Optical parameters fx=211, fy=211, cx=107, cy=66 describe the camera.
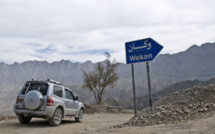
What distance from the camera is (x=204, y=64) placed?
112 meters

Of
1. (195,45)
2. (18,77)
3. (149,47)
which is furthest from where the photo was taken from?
(18,77)

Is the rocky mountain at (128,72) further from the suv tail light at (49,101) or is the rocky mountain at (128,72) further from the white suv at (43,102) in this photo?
the suv tail light at (49,101)

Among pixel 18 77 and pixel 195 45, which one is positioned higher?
pixel 195 45

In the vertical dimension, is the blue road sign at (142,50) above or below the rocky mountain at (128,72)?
below

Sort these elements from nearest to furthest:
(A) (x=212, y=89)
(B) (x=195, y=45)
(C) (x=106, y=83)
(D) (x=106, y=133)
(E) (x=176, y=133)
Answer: (E) (x=176, y=133)
(D) (x=106, y=133)
(A) (x=212, y=89)
(C) (x=106, y=83)
(B) (x=195, y=45)

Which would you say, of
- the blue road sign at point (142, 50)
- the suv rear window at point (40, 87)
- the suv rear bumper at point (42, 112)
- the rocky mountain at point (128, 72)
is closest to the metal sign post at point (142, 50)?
the blue road sign at point (142, 50)

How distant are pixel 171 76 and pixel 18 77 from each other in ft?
356

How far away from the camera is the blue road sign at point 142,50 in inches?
328

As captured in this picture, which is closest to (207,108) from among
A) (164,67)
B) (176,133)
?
(176,133)

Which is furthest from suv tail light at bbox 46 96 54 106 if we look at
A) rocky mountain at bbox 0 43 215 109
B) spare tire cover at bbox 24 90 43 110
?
rocky mountain at bbox 0 43 215 109

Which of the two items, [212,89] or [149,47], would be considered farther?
[212,89]

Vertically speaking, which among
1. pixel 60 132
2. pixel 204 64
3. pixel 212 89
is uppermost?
pixel 204 64

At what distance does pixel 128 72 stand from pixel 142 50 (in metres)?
149

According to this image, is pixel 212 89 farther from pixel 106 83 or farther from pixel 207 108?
pixel 106 83
